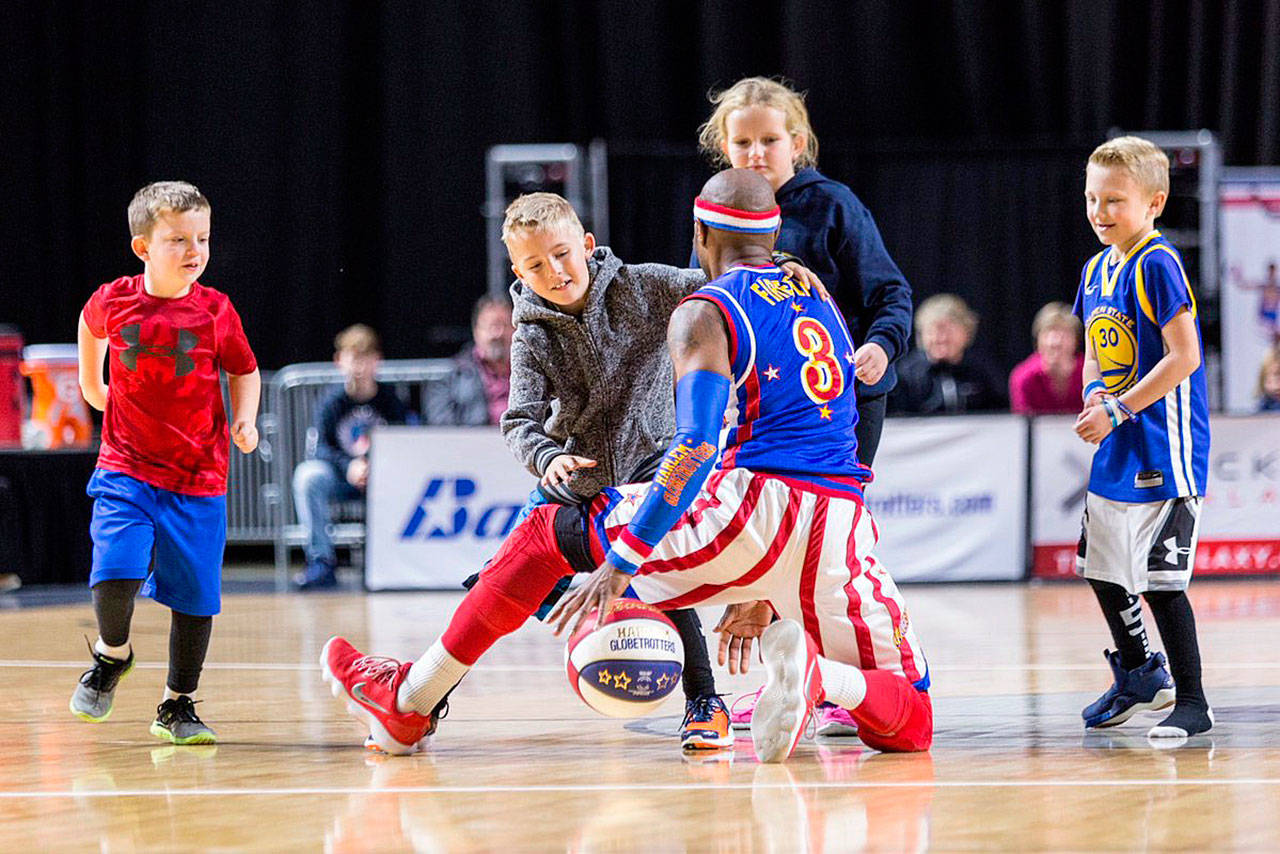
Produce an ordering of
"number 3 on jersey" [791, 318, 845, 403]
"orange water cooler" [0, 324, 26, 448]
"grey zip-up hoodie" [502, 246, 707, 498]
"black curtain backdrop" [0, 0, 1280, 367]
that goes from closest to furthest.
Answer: "number 3 on jersey" [791, 318, 845, 403] < "grey zip-up hoodie" [502, 246, 707, 498] < "orange water cooler" [0, 324, 26, 448] < "black curtain backdrop" [0, 0, 1280, 367]

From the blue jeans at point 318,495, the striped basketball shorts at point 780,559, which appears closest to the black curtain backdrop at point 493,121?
the blue jeans at point 318,495

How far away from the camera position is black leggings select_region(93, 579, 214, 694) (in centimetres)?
479

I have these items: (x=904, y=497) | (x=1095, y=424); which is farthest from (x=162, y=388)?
(x=904, y=497)

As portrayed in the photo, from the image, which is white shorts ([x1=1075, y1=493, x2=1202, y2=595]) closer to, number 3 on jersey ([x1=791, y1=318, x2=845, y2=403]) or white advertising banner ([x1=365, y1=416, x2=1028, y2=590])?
number 3 on jersey ([x1=791, y1=318, x2=845, y2=403])

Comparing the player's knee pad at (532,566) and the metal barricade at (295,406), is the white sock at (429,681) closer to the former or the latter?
the player's knee pad at (532,566)

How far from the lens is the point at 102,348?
16.6 ft

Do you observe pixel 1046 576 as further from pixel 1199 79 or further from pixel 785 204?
pixel 785 204

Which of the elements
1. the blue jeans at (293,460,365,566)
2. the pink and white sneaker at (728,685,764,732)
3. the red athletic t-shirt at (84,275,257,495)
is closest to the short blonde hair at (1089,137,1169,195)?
the pink and white sneaker at (728,685,764,732)

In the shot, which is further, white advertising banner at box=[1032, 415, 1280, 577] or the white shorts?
white advertising banner at box=[1032, 415, 1280, 577]

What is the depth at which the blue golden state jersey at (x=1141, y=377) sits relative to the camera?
4664 mm

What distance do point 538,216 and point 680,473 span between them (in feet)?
2.84

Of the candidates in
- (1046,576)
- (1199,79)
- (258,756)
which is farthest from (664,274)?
(1199,79)

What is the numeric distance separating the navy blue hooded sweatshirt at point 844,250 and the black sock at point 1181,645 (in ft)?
3.09

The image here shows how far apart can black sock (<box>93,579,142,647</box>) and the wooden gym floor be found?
29cm
